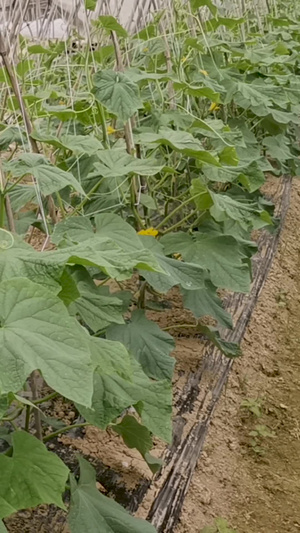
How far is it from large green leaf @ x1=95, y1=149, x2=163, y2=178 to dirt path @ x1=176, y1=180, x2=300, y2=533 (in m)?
0.99

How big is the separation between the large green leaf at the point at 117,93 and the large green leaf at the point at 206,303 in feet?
1.93

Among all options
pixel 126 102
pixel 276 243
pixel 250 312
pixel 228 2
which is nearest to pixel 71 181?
pixel 126 102

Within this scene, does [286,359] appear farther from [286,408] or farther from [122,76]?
[122,76]

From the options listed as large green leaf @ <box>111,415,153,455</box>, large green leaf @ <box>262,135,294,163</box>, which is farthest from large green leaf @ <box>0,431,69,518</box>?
large green leaf @ <box>262,135,294,163</box>

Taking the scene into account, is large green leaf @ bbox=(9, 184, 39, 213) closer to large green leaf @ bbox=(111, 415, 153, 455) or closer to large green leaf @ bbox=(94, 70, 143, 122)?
large green leaf @ bbox=(94, 70, 143, 122)

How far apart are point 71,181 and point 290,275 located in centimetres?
250

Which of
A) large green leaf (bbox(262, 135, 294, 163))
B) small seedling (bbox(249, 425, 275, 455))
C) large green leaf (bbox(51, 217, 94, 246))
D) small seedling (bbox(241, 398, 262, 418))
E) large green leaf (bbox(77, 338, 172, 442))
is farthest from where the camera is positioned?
large green leaf (bbox(262, 135, 294, 163))

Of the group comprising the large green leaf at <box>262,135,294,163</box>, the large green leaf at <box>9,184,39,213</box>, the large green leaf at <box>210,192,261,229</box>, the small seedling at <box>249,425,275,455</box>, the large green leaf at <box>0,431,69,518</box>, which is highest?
the large green leaf at <box>9,184,39,213</box>

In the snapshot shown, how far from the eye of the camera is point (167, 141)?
2105 mm

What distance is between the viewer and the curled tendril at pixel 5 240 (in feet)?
4.44

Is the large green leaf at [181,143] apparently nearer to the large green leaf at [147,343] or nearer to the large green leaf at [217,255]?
the large green leaf at [217,255]

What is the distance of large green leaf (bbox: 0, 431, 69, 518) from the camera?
1273 mm

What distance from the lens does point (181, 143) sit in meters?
2.16

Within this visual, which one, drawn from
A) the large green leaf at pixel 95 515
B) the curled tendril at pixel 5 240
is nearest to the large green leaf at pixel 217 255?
the large green leaf at pixel 95 515
